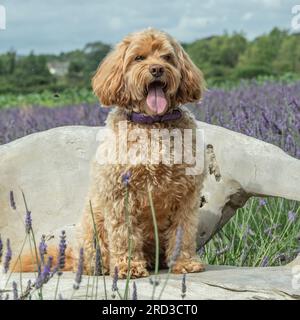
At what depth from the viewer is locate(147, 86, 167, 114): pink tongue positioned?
4.22 meters

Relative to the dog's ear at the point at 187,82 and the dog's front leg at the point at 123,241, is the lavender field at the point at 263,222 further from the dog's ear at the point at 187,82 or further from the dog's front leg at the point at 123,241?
the dog's front leg at the point at 123,241

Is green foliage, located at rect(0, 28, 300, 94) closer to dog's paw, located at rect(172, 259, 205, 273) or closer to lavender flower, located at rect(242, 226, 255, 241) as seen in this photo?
lavender flower, located at rect(242, 226, 255, 241)

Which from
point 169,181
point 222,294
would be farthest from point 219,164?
point 222,294

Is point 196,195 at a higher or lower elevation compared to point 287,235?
higher

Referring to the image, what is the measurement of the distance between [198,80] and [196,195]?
2.25 feet

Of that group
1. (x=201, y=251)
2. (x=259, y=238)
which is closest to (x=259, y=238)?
(x=259, y=238)

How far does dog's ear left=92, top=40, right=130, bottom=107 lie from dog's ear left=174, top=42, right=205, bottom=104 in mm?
313

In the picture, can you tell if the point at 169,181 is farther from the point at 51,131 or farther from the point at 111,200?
the point at 51,131

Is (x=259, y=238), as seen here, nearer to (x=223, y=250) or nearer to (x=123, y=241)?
(x=223, y=250)

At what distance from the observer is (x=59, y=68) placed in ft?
92.9

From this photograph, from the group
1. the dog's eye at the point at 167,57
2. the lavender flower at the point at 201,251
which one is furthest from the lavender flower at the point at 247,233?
the dog's eye at the point at 167,57

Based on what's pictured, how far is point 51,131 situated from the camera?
5.73 metres
